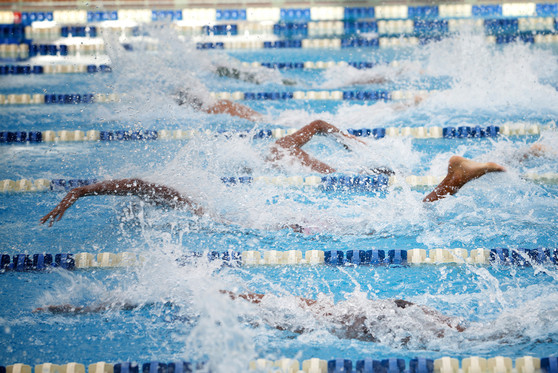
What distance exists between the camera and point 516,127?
5543 millimetres

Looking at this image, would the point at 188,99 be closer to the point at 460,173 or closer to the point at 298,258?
the point at 298,258

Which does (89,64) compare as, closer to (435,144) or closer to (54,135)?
(54,135)

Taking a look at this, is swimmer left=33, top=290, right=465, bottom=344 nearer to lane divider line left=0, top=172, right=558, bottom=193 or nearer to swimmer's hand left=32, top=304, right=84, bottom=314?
swimmer's hand left=32, top=304, right=84, bottom=314

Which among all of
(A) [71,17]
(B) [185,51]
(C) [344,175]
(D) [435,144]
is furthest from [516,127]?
(A) [71,17]

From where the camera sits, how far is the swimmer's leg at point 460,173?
3488 millimetres

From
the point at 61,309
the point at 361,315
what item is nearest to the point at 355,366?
the point at 361,315

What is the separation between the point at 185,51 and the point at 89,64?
5.77ft

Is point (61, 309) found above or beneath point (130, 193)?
beneath

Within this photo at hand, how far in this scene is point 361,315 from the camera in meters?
2.64

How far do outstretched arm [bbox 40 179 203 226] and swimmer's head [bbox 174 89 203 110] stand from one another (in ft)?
6.98

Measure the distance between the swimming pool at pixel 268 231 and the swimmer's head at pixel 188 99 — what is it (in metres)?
0.06

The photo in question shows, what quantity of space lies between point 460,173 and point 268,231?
42.0 inches

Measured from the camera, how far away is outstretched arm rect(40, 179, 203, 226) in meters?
3.28

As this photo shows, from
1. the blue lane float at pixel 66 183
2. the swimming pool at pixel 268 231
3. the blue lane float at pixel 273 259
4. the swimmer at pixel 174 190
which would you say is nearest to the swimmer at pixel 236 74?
the swimming pool at pixel 268 231
